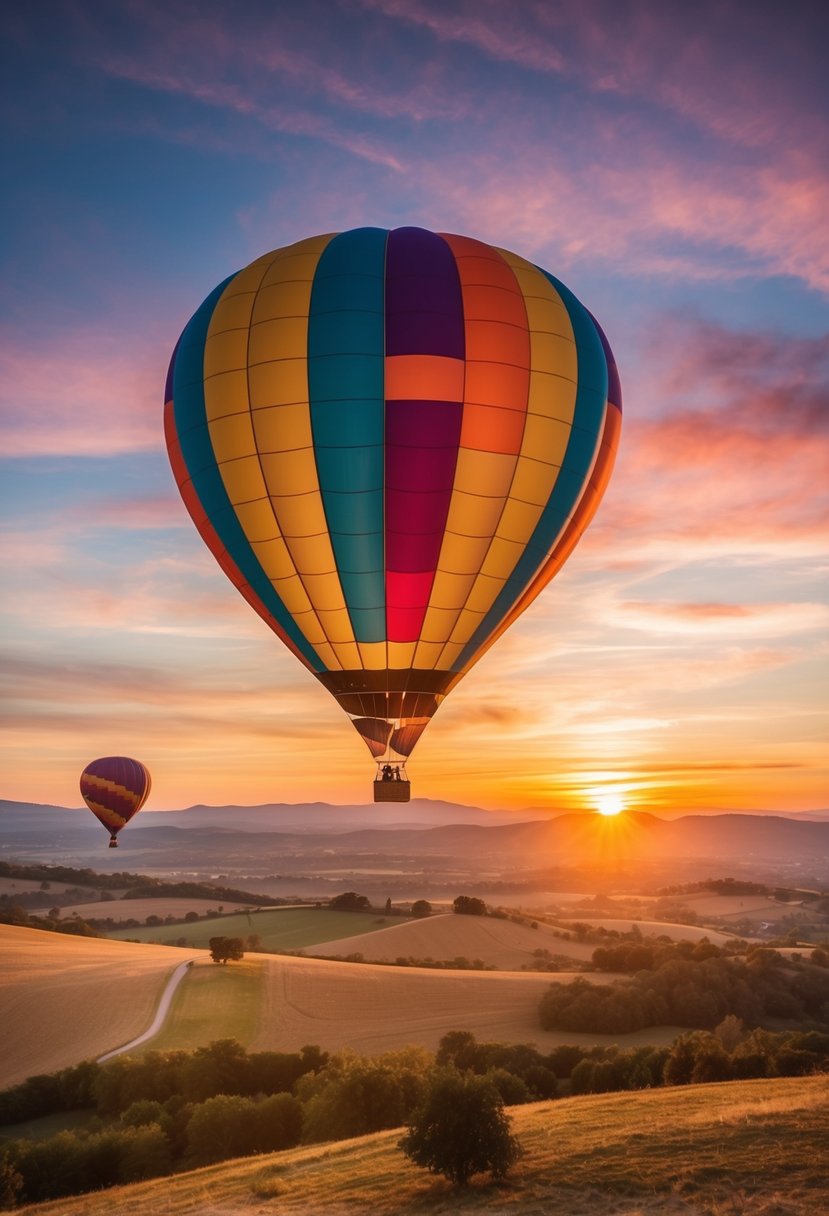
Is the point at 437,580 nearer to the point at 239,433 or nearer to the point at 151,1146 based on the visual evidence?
the point at 239,433

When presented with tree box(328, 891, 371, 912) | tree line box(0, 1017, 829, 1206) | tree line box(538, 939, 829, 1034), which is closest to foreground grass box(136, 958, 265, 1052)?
tree line box(0, 1017, 829, 1206)

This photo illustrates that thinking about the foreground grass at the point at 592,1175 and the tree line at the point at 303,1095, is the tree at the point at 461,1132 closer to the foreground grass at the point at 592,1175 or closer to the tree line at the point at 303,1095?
the tree line at the point at 303,1095

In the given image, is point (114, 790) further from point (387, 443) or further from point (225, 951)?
point (387, 443)

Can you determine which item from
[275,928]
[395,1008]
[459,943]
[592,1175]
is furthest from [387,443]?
[275,928]

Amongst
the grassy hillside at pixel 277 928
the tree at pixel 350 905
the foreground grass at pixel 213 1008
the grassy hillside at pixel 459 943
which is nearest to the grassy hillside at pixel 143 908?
the grassy hillside at pixel 277 928

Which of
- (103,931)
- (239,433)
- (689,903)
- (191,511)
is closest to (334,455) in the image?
(239,433)
